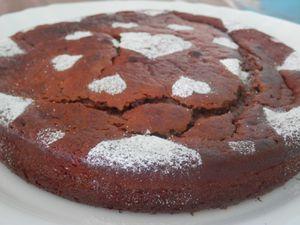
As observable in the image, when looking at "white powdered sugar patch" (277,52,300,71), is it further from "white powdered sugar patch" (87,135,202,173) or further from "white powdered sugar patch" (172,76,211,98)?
"white powdered sugar patch" (87,135,202,173)

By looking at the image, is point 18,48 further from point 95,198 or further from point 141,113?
point 95,198

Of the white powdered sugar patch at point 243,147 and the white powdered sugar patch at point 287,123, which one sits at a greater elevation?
the white powdered sugar patch at point 243,147

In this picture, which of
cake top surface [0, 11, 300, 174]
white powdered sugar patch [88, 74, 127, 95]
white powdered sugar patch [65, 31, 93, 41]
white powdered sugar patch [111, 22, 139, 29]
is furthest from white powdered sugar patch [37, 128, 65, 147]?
white powdered sugar patch [111, 22, 139, 29]

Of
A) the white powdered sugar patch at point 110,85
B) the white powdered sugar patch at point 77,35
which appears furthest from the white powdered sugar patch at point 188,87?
the white powdered sugar patch at point 77,35

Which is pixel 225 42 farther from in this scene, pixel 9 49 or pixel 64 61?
pixel 9 49

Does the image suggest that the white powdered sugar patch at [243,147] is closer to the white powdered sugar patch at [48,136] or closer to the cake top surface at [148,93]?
the cake top surface at [148,93]

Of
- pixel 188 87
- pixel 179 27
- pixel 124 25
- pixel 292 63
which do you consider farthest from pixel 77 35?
pixel 292 63

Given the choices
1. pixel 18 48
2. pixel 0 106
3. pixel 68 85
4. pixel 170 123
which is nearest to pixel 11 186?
pixel 0 106
